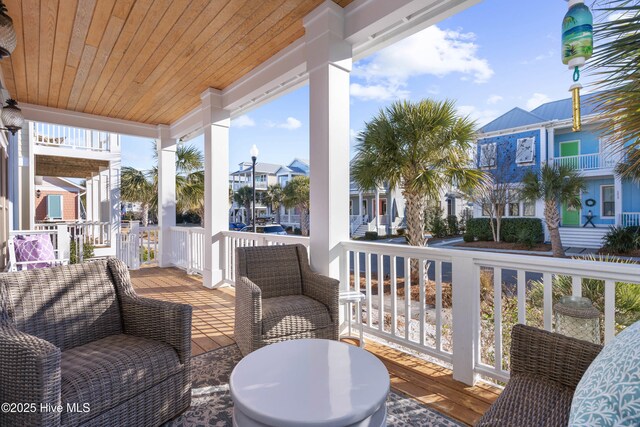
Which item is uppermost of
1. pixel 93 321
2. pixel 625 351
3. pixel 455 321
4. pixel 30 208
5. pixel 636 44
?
pixel 636 44

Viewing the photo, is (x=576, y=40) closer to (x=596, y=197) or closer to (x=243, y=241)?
(x=243, y=241)

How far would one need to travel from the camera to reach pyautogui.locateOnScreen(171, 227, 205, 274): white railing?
18.8ft

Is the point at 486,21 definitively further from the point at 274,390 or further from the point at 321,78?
the point at 274,390

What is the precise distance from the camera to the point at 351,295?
107 inches

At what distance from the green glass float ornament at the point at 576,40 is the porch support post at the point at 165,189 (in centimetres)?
656

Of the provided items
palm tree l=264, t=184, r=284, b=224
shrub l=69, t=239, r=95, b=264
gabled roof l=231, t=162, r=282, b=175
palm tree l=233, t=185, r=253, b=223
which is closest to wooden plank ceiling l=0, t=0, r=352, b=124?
shrub l=69, t=239, r=95, b=264

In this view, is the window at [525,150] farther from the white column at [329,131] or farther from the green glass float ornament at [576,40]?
the green glass float ornament at [576,40]

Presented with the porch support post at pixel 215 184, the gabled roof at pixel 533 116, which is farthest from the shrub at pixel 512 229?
the porch support post at pixel 215 184

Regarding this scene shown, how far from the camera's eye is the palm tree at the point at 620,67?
158cm

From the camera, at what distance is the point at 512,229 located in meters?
11.6

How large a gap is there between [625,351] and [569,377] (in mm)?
563

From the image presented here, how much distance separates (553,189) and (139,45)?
1017cm

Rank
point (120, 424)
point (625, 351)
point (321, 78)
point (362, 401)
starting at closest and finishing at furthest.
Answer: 1. point (625, 351)
2. point (362, 401)
3. point (120, 424)
4. point (321, 78)

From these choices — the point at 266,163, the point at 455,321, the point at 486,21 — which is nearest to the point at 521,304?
the point at 455,321
